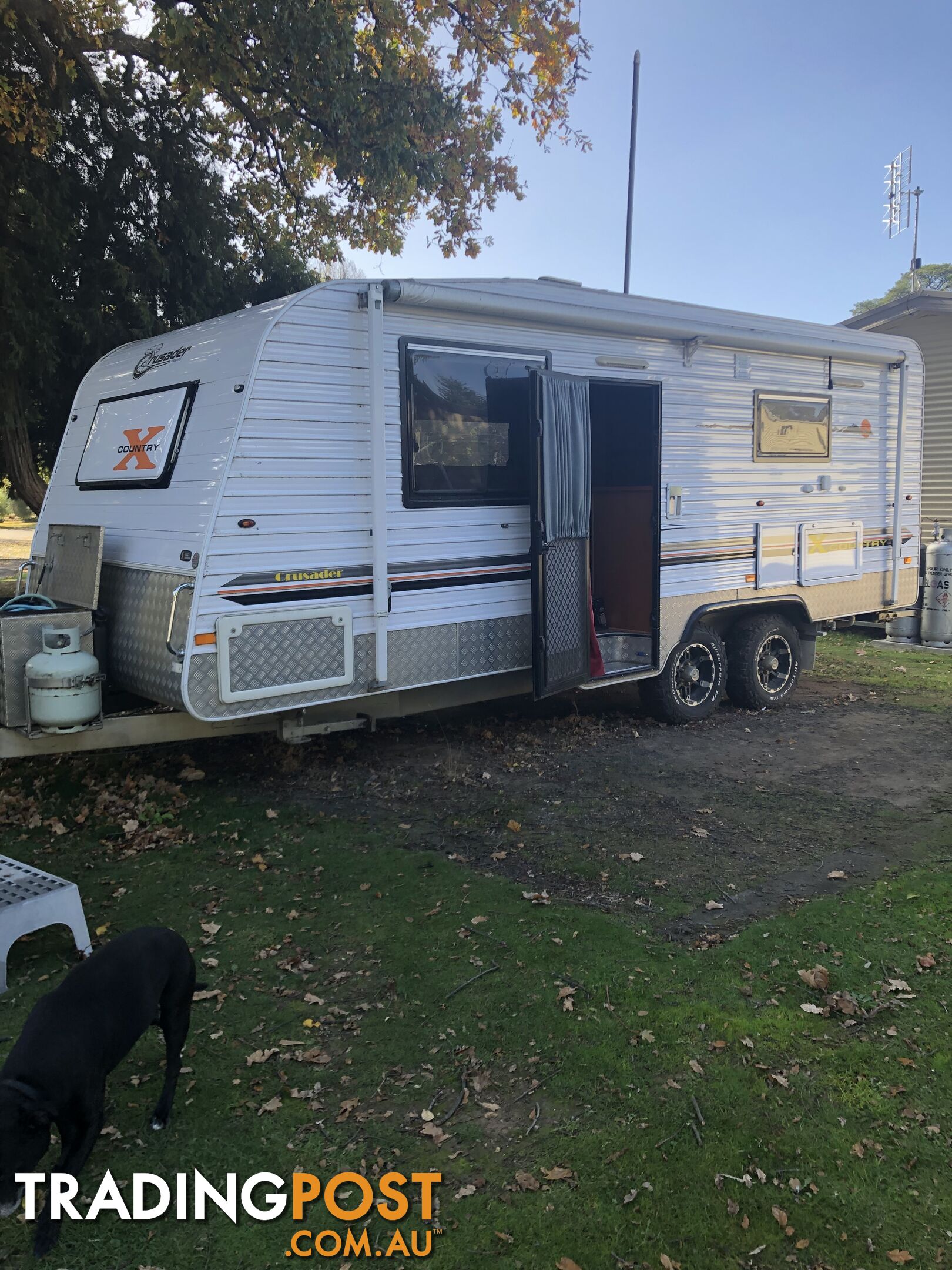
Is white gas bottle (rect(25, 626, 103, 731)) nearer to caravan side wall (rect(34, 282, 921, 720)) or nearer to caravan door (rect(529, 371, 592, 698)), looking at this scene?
caravan side wall (rect(34, 282, 921, 720))

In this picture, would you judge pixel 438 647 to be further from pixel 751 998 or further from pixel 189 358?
pixel 751 998

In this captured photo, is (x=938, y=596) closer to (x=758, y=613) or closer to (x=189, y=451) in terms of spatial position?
(x=758, y=613)

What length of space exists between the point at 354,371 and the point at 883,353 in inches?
216

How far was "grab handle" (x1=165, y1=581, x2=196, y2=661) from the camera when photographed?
16.4 feet

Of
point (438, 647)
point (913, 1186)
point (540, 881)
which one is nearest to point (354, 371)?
point (438, 647)

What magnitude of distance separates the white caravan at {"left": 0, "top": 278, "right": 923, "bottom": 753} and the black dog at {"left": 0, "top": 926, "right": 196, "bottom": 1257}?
7.44ft

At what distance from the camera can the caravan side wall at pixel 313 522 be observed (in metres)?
5.12

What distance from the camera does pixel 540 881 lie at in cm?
471

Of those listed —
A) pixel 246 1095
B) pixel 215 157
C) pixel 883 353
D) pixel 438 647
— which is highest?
pixel 215 157

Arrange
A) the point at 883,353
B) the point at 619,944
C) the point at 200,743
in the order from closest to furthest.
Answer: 1. the point at 619,944
2. the point at 200,743
3. the point at 883,353

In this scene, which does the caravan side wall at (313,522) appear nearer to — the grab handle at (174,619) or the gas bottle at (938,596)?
the grab handle at (174,619)

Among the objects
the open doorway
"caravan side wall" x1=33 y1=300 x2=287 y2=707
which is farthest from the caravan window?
the open doorway

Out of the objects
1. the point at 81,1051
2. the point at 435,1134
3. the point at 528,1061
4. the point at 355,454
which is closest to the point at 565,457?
the point at 355,454

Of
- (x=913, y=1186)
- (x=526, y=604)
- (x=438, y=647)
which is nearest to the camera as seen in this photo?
(x=913, y=1186)
